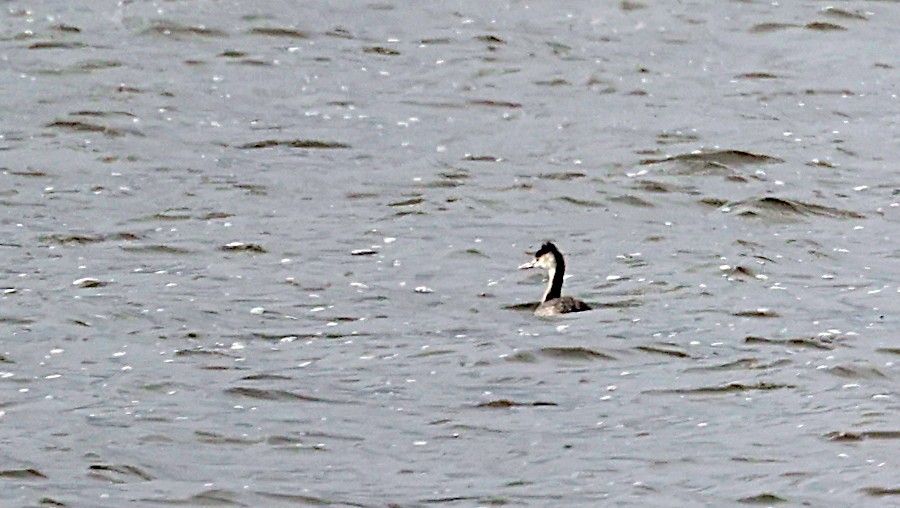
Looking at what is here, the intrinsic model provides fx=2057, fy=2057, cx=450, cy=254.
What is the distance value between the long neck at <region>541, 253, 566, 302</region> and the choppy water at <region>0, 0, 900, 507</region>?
0.66 feet

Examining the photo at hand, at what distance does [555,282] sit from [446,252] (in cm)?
148

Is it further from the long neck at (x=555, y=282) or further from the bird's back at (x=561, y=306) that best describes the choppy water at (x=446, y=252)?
the long neck at (x=555, y=282)

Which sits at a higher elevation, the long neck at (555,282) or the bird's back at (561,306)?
the long neck at (555,282)

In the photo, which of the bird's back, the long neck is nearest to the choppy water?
the bird's back

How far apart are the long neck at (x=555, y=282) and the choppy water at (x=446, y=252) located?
0.66 ft

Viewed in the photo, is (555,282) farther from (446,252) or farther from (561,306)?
(446,252)

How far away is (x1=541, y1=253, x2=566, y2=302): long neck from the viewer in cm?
1297

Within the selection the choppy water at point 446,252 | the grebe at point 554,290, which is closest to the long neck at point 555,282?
the grebe at point 554,290

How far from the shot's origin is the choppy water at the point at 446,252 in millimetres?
10062

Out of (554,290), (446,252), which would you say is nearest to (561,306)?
(554,290)

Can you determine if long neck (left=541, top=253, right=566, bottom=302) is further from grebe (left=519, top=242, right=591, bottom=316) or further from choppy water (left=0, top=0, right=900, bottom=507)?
choppy water (left=0, top=0, right=900, bottom=507)

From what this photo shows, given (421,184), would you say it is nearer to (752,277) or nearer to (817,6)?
(752,277)

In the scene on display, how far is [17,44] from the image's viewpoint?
63.4 feet

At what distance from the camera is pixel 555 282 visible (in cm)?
1300
